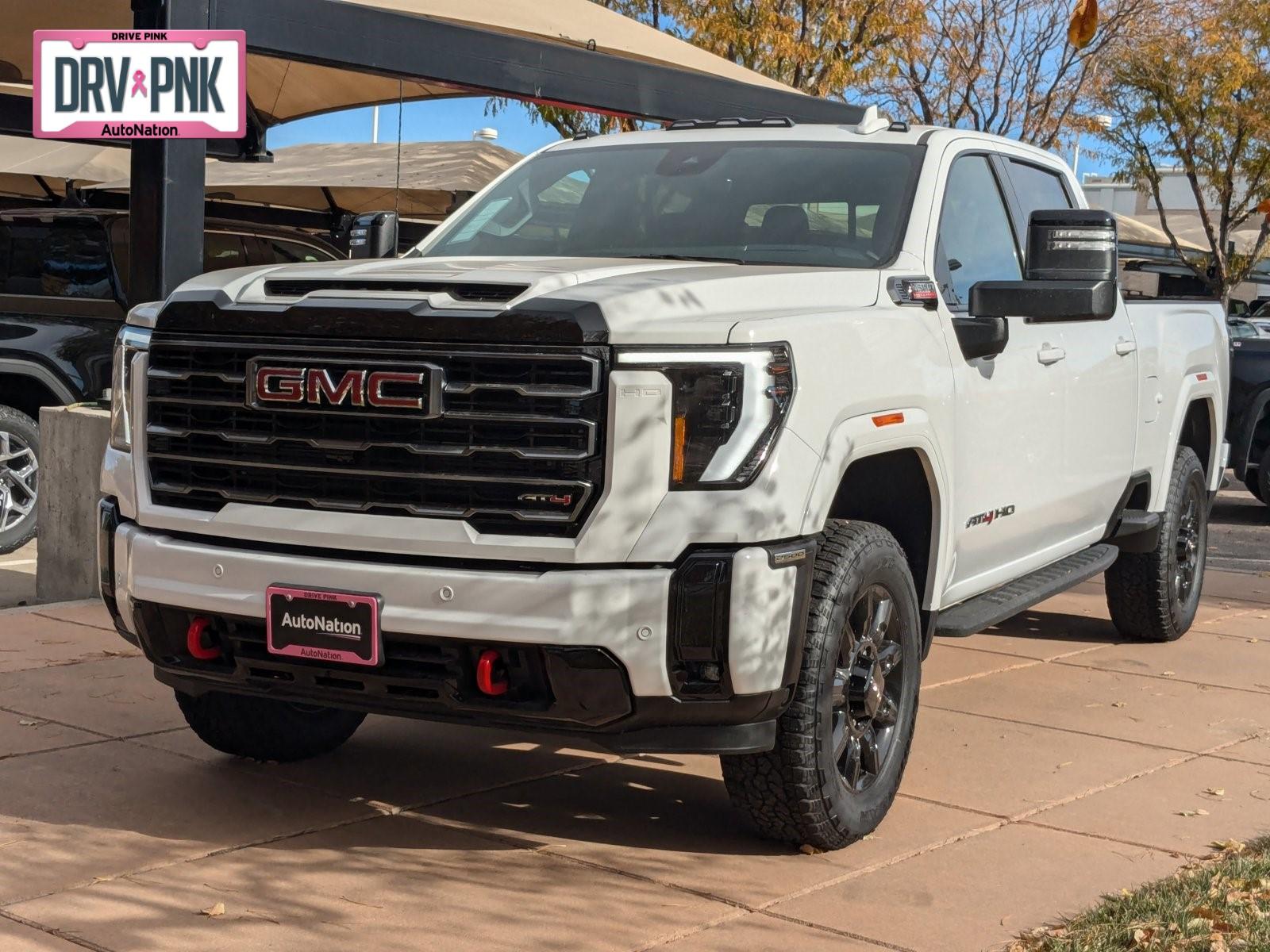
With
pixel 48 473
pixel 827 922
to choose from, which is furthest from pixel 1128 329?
pixel 48 473

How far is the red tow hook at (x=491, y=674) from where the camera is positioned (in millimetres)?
4066

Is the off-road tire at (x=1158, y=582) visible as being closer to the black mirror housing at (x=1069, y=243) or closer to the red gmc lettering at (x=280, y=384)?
the black mirror housing at (x=1069, y=243)

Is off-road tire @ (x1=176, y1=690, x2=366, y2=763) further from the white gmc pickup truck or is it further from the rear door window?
the rear door window

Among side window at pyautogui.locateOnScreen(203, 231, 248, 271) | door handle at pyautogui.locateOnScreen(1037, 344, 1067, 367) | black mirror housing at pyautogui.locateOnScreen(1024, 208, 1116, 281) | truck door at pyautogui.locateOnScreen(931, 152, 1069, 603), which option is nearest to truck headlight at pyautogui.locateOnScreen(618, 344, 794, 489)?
truck door at pyautogui.locateOnScreen(931, 152, 1069, 603)

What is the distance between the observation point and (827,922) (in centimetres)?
407

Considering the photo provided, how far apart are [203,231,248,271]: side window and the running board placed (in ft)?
17.3

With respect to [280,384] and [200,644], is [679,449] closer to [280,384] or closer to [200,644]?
[280,384]

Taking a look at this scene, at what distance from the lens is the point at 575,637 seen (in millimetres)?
3959

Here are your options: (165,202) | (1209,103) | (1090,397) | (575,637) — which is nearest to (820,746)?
(575,637)

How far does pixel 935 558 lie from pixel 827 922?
4.48ft

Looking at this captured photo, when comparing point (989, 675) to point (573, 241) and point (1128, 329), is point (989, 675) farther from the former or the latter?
point (573, 241)

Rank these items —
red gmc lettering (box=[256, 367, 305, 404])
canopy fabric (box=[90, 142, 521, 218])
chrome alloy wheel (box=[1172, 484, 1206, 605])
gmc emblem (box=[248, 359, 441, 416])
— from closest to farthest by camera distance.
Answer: gmc emblem (box=[248, 359, 441, 416]) < red gmc lettering (box=[256, 367, 305, 404]) < chrome alloy wheel (box=[1172, 484, 1206, 605]) < canopy fabric (box=[90, 142, 521, 218])

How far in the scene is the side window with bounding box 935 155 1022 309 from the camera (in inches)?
218

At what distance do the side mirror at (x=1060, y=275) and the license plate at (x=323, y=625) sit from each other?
2.26 m
